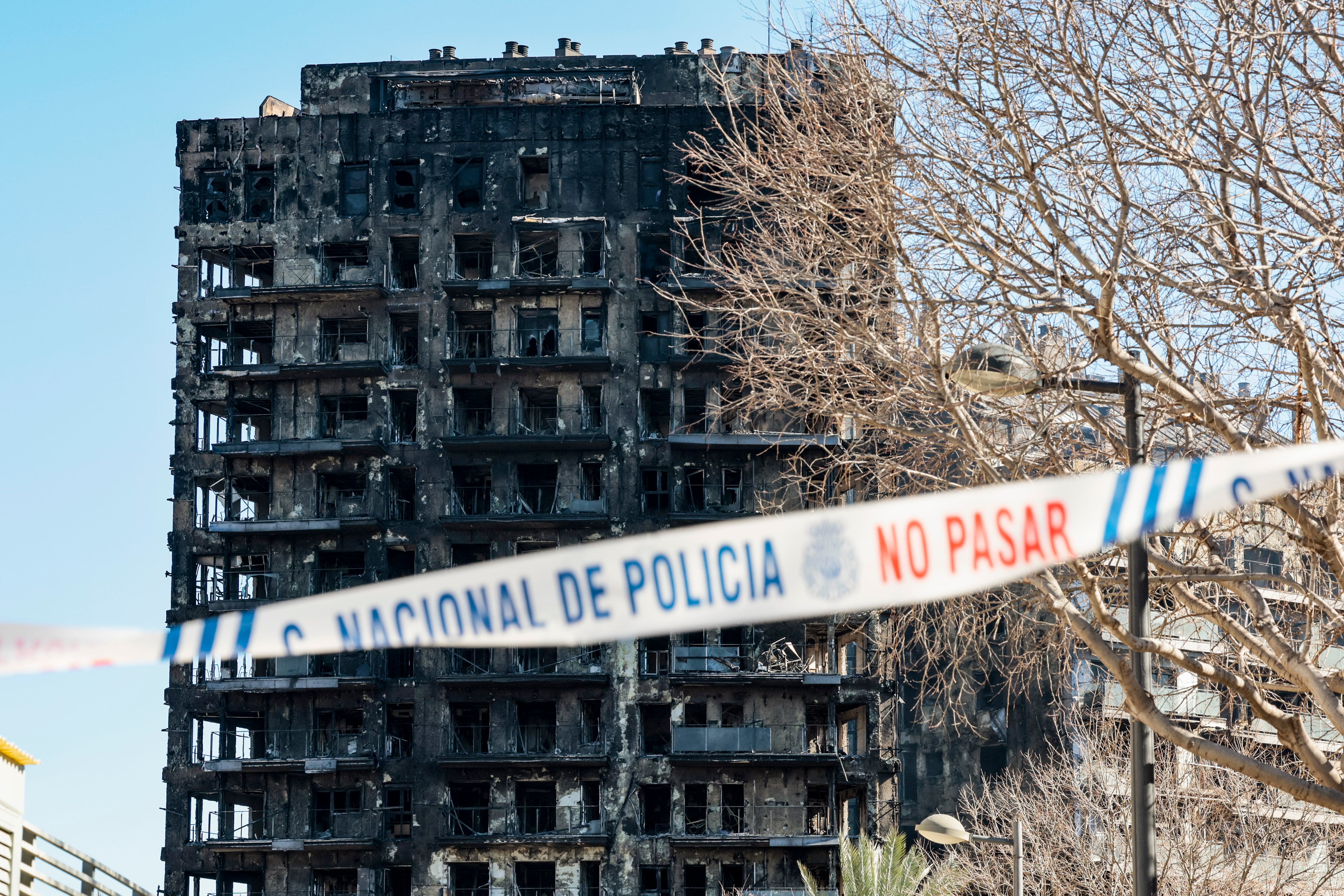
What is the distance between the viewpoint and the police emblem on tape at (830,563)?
607cm

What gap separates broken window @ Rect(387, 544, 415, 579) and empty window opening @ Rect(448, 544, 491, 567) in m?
1.22

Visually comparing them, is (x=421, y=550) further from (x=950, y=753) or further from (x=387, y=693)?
(x=950, y=753)

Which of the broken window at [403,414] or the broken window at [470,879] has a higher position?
the broken window at [403,414]

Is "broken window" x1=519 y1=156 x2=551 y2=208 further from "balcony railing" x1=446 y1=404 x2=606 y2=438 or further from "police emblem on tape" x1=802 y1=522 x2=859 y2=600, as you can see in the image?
"police emblem on tape" x1=802 y1=522 x2=859 y2=600

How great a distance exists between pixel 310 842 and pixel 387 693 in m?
4.71

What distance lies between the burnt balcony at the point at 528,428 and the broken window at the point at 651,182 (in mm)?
6655

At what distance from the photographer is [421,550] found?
54000mm

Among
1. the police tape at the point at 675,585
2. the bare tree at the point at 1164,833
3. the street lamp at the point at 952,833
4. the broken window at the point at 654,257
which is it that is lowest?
the bare tree at the point at 1164,833

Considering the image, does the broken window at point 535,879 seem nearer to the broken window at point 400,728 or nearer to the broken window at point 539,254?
the broken window at point 400,728

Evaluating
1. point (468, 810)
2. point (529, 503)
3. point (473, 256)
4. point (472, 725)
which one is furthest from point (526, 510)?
point (473, 256)

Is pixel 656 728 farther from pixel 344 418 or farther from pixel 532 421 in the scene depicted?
pixel 344 418

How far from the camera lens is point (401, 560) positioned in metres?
55.8

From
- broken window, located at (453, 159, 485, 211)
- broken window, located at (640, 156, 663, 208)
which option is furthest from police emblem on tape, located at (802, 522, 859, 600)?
broken window, located at (453, 159, 485, 211)

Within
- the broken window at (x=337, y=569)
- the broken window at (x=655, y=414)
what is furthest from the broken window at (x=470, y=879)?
the broken window at (x=655, y=414)
